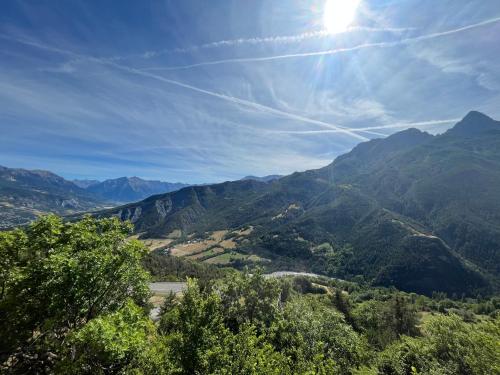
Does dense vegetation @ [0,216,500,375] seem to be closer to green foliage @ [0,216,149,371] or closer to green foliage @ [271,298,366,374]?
green foliage @ [0,216,149,371]

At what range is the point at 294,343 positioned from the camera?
1336 inches

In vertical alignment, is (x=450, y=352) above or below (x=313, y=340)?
below

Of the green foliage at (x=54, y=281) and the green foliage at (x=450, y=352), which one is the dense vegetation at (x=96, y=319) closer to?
the green foliage at (x=54, y=281)

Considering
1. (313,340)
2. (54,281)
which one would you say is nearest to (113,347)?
(54,281)

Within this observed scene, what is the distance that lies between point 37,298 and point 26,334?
9.68 ft

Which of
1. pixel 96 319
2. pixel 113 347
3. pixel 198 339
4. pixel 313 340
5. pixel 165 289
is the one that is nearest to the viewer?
pixel 113 347

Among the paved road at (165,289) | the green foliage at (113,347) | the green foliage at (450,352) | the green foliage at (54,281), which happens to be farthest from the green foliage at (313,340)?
the paved road at (165,289)

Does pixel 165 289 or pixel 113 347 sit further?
pixel 165 289

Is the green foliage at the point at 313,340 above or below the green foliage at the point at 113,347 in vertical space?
below

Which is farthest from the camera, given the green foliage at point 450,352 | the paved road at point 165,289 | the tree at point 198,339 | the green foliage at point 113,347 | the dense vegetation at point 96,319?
the paved road at point 165,289

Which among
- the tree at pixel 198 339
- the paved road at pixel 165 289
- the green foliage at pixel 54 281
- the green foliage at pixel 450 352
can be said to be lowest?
the paved road at pixel 165 289

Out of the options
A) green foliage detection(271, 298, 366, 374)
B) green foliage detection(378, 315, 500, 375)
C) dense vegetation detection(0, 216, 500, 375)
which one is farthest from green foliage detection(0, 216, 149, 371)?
green foliage detection(378, 315, 500, 375)

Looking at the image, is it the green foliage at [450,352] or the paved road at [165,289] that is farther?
the paved road at [165,289]

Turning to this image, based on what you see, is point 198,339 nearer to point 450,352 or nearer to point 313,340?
point 313,340
